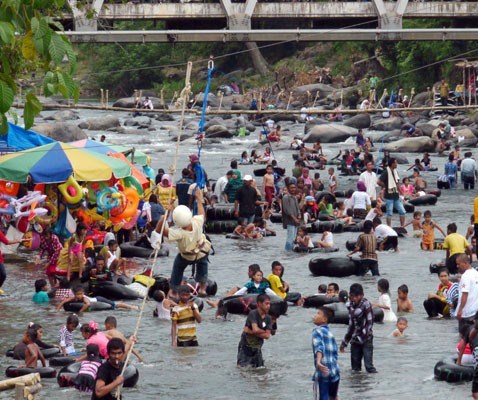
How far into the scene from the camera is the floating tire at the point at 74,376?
1539cm

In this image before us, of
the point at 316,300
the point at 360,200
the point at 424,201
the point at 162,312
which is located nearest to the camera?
the point at 162,312

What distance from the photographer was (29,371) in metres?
15.6

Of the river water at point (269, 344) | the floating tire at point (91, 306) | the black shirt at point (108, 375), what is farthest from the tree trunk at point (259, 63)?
the black shirt at point (108, 375)

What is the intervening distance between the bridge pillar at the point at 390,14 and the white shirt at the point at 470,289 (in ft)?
88.2

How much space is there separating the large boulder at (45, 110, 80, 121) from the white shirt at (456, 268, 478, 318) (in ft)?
179

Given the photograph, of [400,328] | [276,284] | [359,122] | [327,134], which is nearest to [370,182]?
[276,284]

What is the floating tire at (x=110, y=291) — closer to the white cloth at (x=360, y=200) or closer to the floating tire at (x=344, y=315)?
the floating tire at (x=344, y=315)

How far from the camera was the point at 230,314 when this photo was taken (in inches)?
784

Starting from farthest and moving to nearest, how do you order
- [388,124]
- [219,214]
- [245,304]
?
[388,124], [219,214], [245,304]

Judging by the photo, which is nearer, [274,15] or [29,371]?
[29,371]

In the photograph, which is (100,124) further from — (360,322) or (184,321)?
(360,322)

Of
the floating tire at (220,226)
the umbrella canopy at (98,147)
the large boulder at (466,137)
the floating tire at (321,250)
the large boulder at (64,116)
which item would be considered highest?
the large boulder at (64,116)

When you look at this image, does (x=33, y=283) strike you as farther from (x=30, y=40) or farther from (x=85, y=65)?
(x=85, y=65)

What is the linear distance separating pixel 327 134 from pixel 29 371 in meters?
41.4
